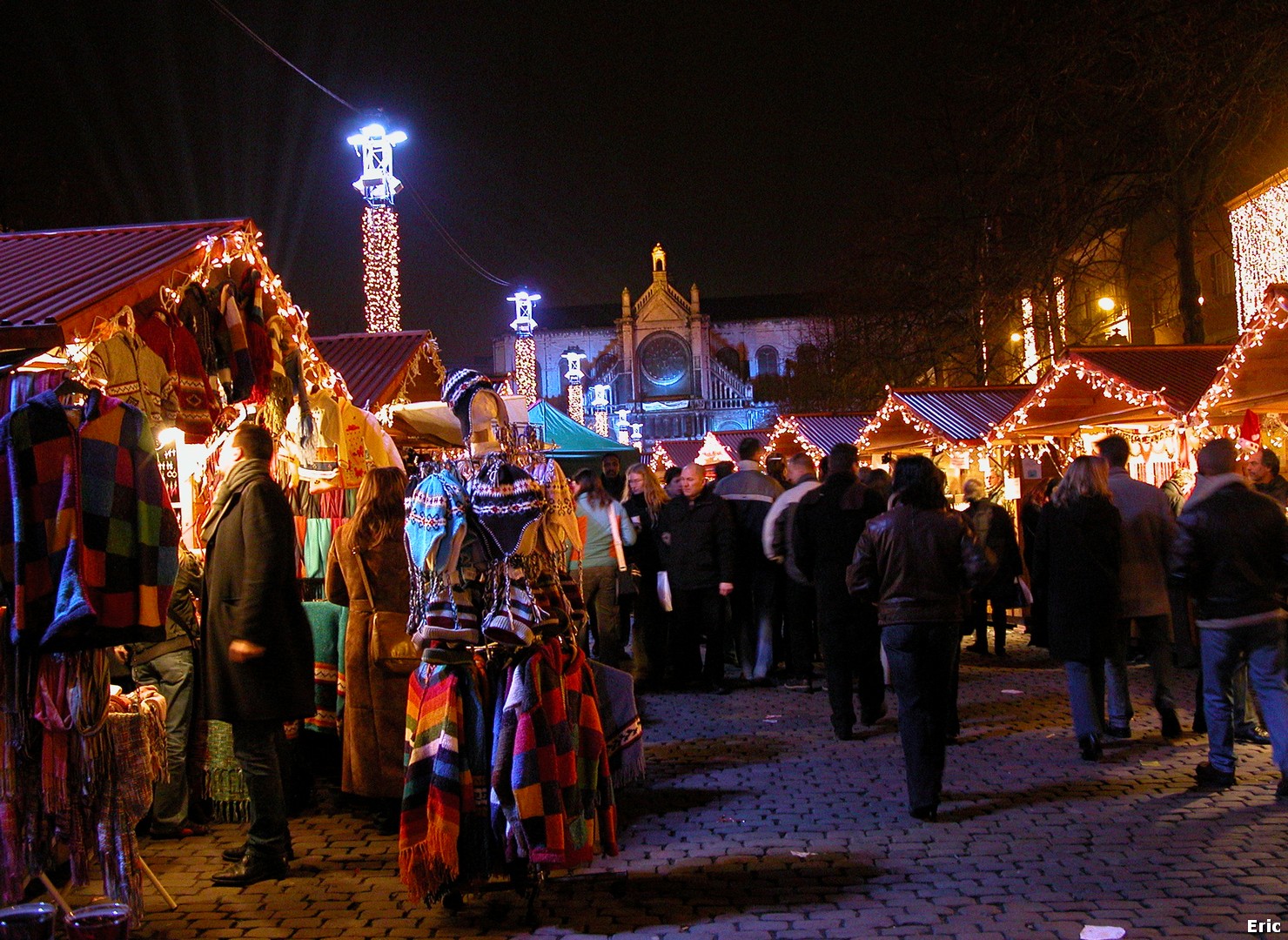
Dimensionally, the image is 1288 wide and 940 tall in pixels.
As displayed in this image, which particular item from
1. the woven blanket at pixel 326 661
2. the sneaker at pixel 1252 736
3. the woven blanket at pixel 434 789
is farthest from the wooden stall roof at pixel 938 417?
the woven blanket at pixel 434 789

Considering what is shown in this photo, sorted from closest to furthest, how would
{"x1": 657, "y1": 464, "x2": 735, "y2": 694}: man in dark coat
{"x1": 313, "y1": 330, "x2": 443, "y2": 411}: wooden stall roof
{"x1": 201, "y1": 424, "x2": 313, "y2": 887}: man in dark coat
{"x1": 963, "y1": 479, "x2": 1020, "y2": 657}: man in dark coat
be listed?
{"x1": 201, "y1": 424, "x2": 313, "y2": 887}: man in dark coat < {"x1": 657, "y1": 464, "x2": 735, "y2": 694}: man in dark coat < {"x1": 963, "y1": 479, "x2": 1020, "y2": 657}: man in dark coat < {"x1": 313, "y1": 330, "x2": 443, "y2": 411}: wooden stall roof

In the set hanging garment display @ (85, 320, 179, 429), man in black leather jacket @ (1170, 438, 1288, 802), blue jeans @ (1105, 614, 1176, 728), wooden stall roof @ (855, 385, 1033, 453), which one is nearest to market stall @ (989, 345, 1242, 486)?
wooden stall roof @ (855, 385, 1033, 453)

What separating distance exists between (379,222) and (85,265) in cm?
930

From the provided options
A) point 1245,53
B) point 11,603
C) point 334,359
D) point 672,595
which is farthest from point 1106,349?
point 11,603

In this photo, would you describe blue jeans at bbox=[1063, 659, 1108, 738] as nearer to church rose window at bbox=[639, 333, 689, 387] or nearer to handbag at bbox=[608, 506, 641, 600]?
handbag at bbox=[608, 506, 641, 600]

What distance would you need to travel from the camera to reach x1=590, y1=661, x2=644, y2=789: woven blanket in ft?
14.6

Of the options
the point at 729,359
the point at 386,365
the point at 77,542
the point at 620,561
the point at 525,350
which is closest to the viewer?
the point at 77,542

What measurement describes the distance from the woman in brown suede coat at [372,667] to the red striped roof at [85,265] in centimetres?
155

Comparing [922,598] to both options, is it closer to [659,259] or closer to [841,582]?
[841,582]

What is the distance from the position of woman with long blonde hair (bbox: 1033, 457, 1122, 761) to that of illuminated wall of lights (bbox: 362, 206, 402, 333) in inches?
400

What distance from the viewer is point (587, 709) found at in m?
4.26

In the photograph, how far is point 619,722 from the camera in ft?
14.6

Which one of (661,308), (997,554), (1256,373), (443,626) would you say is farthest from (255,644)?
(661,308)

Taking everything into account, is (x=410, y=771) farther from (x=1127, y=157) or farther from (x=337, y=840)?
(x=1127, y=157)
